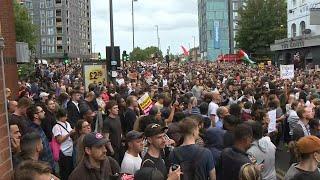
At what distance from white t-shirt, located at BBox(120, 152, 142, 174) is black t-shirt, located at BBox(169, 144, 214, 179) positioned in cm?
41

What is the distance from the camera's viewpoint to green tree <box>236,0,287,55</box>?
69.8m

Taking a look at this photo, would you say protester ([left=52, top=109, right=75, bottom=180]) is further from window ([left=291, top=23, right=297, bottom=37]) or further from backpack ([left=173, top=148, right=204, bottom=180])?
window ([left=291, top=23, right=297, bottom=37])

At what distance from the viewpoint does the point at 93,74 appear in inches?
769

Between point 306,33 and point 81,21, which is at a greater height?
point 81,21

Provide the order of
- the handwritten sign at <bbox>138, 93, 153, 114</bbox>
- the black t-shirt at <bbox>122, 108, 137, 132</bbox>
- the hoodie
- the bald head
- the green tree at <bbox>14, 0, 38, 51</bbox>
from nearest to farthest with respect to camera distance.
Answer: the hoodie < the bald head < the black t-shirt at <bbox>122, 108, 137, 132</bbox> < the handwritten sign at <bbox>138, 93, 153, 114</bbox> < the green tree at <bbox>14, 0, 38, 51</bbox>

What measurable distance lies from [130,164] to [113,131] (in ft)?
9.64

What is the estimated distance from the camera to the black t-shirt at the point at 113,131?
8.83 meters

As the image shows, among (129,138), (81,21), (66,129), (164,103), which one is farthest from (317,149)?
(81,21)

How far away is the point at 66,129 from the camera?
8.39 meters

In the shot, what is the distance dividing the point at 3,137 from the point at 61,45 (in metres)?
137

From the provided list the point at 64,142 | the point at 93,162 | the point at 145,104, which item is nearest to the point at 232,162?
the point at 93,162

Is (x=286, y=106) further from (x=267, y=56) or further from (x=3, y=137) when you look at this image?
(x=267, y=56)

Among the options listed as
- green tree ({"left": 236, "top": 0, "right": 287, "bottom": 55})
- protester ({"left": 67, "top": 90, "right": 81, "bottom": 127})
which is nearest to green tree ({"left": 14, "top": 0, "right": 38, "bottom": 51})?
green tree ({"left": 236, "top": 0, "right": 287, "bottom": 55})

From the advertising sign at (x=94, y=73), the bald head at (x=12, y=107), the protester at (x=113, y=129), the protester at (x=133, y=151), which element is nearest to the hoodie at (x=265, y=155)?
the protester at (x=133, y=151)
